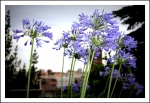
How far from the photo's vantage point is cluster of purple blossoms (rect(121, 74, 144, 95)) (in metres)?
2.09

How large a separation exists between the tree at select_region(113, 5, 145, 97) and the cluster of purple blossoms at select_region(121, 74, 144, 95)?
0.07 metres

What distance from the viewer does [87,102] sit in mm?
1921

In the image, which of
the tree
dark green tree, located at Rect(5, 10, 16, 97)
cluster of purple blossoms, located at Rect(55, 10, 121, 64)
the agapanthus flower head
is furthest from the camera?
the tree

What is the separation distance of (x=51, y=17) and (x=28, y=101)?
0.83m

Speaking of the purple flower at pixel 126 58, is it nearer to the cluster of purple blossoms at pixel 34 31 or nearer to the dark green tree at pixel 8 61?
the cluster of purple blossoms at pixel 34 31

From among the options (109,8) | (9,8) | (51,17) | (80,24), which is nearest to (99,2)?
(109,8)

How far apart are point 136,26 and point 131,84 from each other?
67 centimetres

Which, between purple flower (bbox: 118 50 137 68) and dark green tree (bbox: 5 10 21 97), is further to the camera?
dark green tree (bbox: 5 10 21 97)

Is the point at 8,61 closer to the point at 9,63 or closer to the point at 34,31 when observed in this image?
the point at 9,63

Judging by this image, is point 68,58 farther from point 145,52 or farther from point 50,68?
point 145,52

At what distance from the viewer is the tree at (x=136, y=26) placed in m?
2.18

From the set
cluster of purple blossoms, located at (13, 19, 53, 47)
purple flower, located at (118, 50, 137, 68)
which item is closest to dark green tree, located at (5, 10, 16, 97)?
cluster of purple blossoms, located at (13, 19, 53, 47)

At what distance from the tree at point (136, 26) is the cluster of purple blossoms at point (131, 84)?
0.23 feet

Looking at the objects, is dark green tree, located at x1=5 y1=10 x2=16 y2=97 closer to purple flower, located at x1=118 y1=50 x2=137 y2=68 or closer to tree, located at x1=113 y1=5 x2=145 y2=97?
purple flower, located at x1=118 y1=50 x2=137 y2=68
